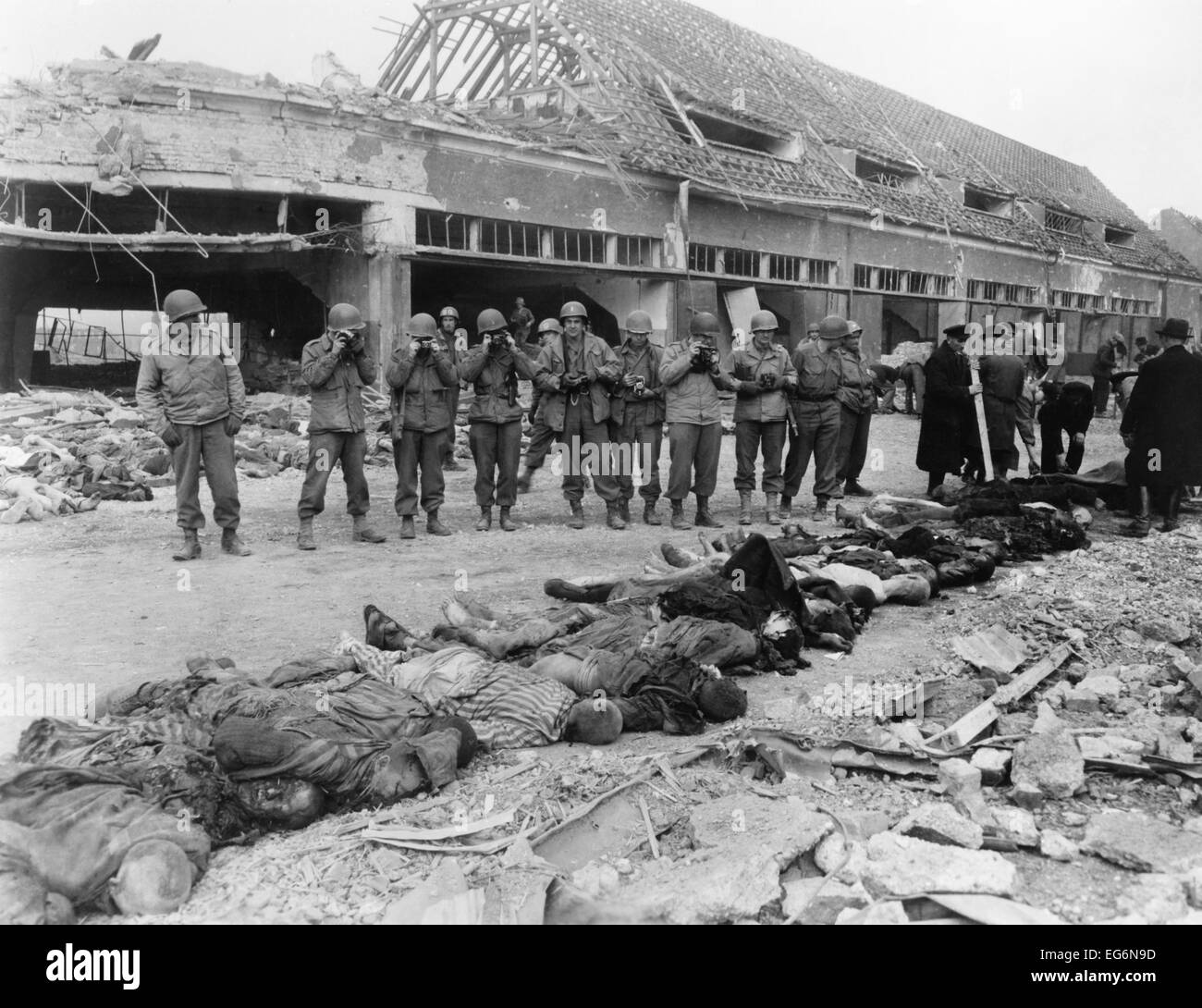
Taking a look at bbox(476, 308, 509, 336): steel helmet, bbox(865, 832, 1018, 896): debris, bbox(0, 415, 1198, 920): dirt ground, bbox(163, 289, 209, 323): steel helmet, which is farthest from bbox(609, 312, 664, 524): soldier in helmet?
bbox(865, 832, 1018, 896): debris

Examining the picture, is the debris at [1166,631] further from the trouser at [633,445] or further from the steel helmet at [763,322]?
the steel helmet at [763,322]

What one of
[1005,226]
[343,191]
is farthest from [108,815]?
[1005,226]

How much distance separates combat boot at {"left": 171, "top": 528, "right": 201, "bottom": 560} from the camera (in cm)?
759

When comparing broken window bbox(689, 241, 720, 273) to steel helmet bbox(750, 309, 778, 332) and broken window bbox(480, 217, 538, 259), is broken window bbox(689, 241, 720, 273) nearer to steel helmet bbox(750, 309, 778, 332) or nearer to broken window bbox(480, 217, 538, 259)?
broken window bbox(480, 217, 538, 259)

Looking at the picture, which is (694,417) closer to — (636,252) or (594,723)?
(594,723)

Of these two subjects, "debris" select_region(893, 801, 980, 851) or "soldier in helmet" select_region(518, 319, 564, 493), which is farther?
"soldier in helmet" select_region(518, 319, 564, 493)

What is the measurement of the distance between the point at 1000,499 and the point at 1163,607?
Answer: 2878 mm

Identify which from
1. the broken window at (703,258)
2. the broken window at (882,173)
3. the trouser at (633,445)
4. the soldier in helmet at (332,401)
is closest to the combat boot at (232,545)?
the soldier in helmet at (332,401)

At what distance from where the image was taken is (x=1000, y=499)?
9.16m

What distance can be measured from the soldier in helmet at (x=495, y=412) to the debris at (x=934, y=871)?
620cm

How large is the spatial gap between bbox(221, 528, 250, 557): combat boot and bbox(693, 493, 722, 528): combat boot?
12.9ft

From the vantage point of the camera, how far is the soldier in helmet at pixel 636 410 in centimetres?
940
